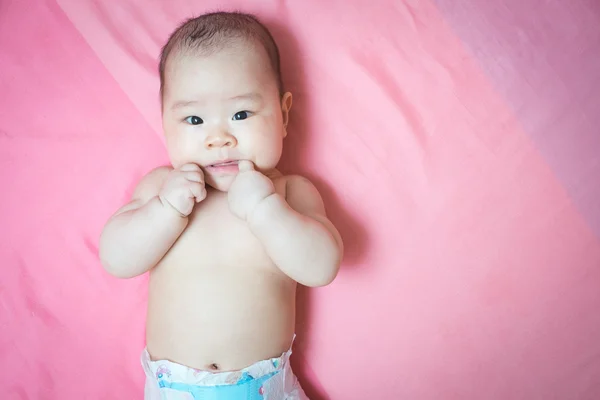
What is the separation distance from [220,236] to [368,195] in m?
0.40

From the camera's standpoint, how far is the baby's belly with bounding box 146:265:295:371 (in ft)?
3.43

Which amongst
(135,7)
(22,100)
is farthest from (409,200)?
(22,100)

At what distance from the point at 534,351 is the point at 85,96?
1306 mm

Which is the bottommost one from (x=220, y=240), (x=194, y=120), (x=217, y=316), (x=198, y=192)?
(x=217, y=316)

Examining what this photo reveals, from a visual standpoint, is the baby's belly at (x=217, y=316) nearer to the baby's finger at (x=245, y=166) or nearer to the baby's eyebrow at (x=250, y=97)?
the baby's finger at (x=245, y=166)

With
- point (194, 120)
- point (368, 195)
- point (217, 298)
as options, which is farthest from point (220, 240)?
point (368, 195)

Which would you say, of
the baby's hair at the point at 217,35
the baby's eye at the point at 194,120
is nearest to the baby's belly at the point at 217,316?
the baby's eye at the point at 194,120

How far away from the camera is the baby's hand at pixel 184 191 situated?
1010mm

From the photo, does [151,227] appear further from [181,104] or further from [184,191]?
[181,104]

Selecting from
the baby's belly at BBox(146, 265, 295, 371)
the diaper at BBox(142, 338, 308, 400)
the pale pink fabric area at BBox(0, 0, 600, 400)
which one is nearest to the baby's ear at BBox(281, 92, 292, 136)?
the pale pink fabric area at BBox(0, 0, 600, 400)

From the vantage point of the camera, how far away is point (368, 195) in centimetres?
126

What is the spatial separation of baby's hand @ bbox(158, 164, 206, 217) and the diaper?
0.33m

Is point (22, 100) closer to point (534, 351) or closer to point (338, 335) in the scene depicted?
point (338, 335)

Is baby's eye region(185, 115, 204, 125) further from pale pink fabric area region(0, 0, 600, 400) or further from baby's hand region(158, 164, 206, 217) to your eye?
pale pink fabric area region(0, 0, 600, 400)
